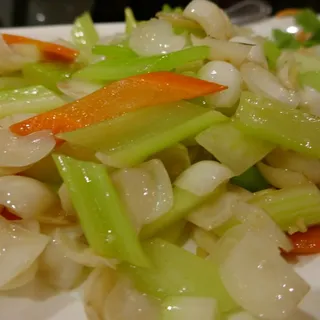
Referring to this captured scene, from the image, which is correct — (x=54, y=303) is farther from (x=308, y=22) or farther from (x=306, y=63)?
(x=308, y=22)

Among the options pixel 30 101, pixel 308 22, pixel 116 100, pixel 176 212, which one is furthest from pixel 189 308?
pixel 308 22

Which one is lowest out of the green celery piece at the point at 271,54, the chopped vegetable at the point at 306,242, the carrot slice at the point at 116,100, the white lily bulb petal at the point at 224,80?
the chopped vegetable at the point at 306,242

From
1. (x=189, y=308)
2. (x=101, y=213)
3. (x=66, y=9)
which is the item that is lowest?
(x=66, y=9)

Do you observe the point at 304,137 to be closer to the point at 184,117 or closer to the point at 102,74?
the point at 184,117

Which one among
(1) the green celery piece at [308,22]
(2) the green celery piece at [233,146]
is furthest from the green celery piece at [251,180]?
(1) the green celery piece at [308,22]

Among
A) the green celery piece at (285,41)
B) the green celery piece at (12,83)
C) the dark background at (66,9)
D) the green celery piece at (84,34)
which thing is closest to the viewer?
the green celery piece at (12,83)

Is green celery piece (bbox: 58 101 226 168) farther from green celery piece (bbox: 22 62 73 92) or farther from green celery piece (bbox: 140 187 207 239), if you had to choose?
green celery piece (bbox: 22 62 73 92)

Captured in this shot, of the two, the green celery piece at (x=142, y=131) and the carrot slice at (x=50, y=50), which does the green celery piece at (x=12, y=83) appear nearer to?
the carrot slice at (x=50, y=50)

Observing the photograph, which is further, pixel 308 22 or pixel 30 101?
pixel 308 22
